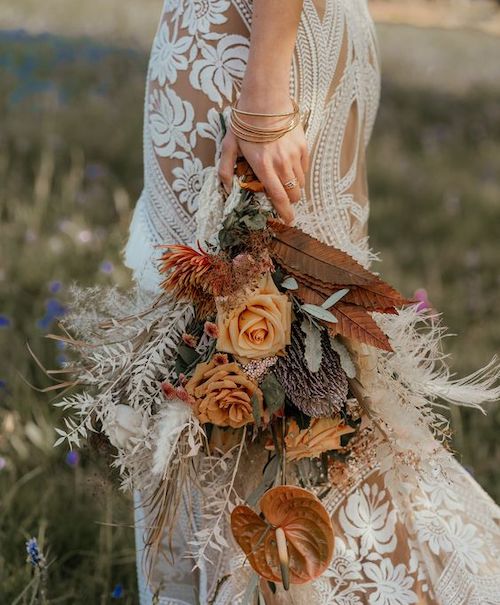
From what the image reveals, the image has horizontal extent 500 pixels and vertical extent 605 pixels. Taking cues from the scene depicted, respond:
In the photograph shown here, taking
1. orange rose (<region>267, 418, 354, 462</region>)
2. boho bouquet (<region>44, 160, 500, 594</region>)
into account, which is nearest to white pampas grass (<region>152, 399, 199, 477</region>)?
boho bouquet (<region>44, 160, 500, 594</region>)

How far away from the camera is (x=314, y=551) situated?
1.48 metres

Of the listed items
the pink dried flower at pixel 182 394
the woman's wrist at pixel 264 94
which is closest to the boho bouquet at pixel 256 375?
the pink dried flower at pixel 182 394

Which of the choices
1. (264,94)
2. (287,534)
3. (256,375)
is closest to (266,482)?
(287,534)

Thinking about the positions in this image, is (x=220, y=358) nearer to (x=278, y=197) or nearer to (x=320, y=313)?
(x=320, y=313)

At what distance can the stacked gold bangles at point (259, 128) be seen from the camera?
154 centimetres

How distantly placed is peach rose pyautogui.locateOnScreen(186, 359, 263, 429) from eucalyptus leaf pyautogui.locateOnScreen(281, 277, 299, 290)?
0.17 metres

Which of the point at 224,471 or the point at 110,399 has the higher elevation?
the point at 110,399

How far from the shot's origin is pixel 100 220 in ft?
14.6

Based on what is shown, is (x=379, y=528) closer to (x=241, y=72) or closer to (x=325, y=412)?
(x=325, y=412)

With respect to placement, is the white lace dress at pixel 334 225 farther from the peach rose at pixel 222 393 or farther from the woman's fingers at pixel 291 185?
the peach rose at pixel 222 393

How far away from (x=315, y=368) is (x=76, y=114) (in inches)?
198

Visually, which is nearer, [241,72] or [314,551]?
[314,551]

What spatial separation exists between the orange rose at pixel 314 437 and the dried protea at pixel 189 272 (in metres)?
0.30

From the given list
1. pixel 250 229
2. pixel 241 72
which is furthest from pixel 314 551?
pixel 241 72
